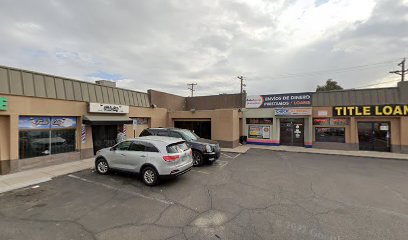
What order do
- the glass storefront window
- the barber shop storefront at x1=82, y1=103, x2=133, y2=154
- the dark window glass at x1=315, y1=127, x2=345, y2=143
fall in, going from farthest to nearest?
the dark window glass at x1=315, y1=127, x2=345, y2=143
the barber shop storefront at x1=82, y1=103, x2=133, y2=154
the glass storefront window

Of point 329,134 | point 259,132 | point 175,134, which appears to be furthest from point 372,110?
point 175,134

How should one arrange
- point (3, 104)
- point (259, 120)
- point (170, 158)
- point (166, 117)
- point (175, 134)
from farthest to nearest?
point (259, 120), point (166, 117), point (175, 134), point (3, 104), point (170, 158)

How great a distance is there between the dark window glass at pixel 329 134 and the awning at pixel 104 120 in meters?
15.3

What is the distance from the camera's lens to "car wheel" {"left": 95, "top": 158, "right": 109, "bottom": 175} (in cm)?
817

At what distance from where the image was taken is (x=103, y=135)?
12836 mm

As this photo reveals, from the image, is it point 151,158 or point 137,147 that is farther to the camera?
point 137,147

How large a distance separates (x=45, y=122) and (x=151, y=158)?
680cm

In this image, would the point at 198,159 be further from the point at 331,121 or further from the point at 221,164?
the point at 331,121

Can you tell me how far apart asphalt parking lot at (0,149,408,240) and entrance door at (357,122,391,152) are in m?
8.31

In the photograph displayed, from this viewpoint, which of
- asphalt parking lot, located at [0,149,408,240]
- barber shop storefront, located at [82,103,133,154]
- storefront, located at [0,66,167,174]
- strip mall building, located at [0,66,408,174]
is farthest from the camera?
barber shop storefront, located at [82,103,133,154]

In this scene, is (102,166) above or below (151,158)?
below

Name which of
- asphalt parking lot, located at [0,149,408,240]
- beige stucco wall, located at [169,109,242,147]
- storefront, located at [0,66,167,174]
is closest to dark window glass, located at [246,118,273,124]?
beige stucco wall, located at [169,109,242,147]

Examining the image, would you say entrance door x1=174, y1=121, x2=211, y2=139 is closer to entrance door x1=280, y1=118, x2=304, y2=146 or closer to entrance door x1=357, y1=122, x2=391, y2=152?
entrance door x1=280, y1=118, x2=304, y2=146

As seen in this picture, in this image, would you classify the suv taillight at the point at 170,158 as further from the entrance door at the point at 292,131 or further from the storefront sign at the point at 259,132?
the entrance door at the point at 292,131
